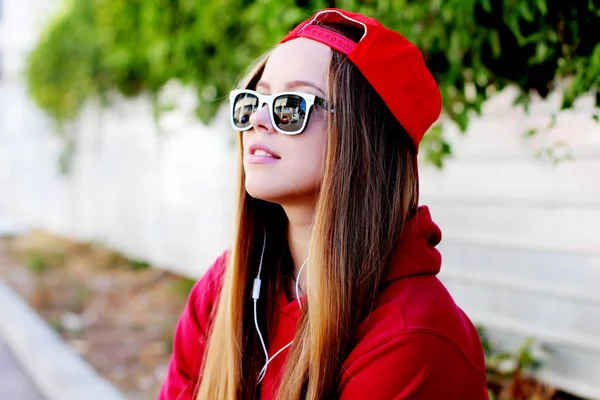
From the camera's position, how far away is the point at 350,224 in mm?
1511

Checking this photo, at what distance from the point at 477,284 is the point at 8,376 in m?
3.44

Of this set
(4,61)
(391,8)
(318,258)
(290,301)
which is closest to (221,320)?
(290,301)

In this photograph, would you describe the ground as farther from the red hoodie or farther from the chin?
the red hoodie

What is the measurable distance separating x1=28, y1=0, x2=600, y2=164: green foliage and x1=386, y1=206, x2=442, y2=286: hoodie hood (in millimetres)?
925

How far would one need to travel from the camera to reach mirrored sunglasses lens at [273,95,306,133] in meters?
1.52

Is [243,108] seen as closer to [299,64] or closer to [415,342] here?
[299,64]

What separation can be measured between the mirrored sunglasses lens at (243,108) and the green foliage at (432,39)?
1007mm

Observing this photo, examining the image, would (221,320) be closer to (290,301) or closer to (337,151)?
(290,301)

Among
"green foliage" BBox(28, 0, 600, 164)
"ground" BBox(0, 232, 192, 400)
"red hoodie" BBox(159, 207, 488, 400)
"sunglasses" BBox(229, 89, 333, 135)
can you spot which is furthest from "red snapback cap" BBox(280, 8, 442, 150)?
"ground" BBox(0, 232, 192, 400)

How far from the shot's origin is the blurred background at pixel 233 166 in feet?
8.39

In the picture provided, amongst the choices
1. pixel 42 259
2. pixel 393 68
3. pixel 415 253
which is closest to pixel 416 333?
pixel 415 253

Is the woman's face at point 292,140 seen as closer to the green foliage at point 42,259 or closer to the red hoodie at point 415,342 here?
the red hoodie at point 415,342

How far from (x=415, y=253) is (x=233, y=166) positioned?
5.08m

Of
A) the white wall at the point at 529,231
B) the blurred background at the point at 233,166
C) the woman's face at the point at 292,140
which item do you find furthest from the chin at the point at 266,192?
the white wall at the point at 529,231
